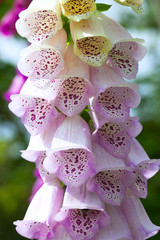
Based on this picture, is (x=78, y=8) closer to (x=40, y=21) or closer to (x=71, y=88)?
(x=40, y=21)

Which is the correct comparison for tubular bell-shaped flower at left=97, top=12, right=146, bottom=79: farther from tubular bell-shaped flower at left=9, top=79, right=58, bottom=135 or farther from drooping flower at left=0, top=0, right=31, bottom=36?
drooping flower at left=0, top=0, right=31, bottom=36

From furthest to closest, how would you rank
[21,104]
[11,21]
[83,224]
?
[11,21] → [21,104] → [83,224]

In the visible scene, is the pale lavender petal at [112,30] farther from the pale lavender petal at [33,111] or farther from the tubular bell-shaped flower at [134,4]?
the pale lavender petal at [33,111]

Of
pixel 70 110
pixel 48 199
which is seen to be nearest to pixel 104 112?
pixel 70 110

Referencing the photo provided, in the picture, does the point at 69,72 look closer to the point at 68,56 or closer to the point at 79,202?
the point at 68,56

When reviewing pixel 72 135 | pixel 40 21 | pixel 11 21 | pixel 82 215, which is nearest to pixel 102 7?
pixel 40 21

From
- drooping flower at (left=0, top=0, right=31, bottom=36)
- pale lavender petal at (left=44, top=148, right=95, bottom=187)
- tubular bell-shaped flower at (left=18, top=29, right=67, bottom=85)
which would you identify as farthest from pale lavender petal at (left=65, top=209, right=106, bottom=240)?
drooping flower at (left=0, top=0, right=31, bottom=36)
